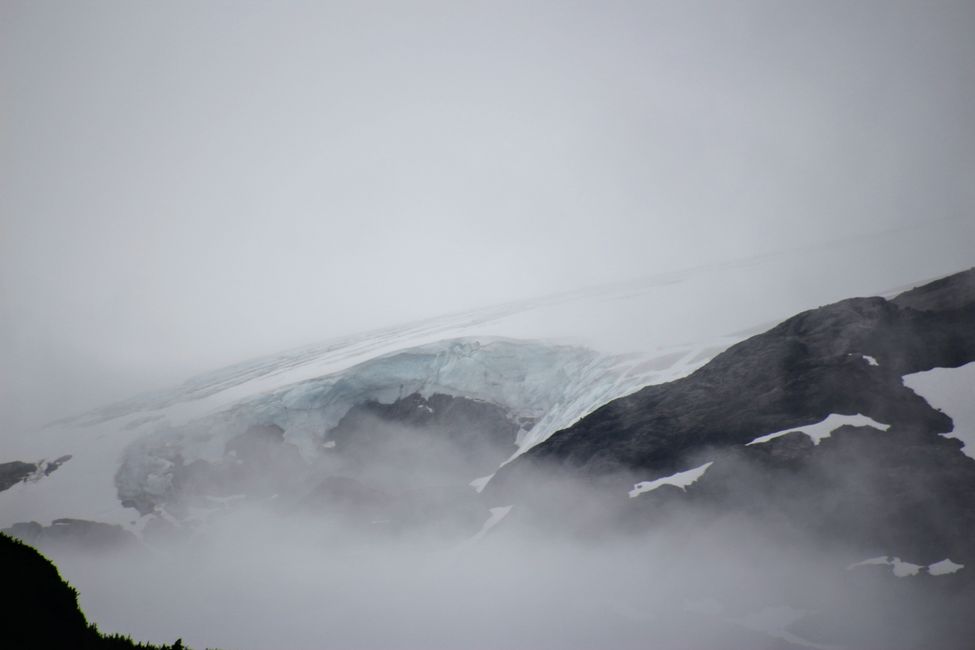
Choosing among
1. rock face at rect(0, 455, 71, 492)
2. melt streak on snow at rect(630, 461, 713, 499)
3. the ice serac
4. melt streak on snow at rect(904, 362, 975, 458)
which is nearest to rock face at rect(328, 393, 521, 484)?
the ice serac

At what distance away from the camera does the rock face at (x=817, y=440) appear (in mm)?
23156

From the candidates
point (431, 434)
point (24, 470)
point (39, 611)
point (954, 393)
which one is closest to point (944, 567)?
point (954, 393)

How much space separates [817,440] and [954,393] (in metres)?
7.67

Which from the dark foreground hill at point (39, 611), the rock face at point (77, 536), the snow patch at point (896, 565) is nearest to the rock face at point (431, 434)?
the rock face at point (77, 536)

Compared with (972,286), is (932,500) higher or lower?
lower

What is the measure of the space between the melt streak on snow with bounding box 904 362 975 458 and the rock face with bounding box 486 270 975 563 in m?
0.46

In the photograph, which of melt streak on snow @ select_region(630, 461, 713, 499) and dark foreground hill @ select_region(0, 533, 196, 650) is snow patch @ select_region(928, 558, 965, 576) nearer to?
melt streak on snow @ select_region(630, 461, 713, 499)

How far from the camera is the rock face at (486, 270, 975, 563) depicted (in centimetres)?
2316

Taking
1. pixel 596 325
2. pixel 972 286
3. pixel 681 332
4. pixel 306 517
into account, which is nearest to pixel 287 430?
pixel 306 517

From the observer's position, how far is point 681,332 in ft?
137

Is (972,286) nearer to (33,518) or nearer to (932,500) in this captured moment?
(932,500)

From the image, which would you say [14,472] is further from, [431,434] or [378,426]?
[431,434]

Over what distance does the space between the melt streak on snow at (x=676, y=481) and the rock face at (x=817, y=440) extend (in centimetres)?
36

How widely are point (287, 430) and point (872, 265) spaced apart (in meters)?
60.0
